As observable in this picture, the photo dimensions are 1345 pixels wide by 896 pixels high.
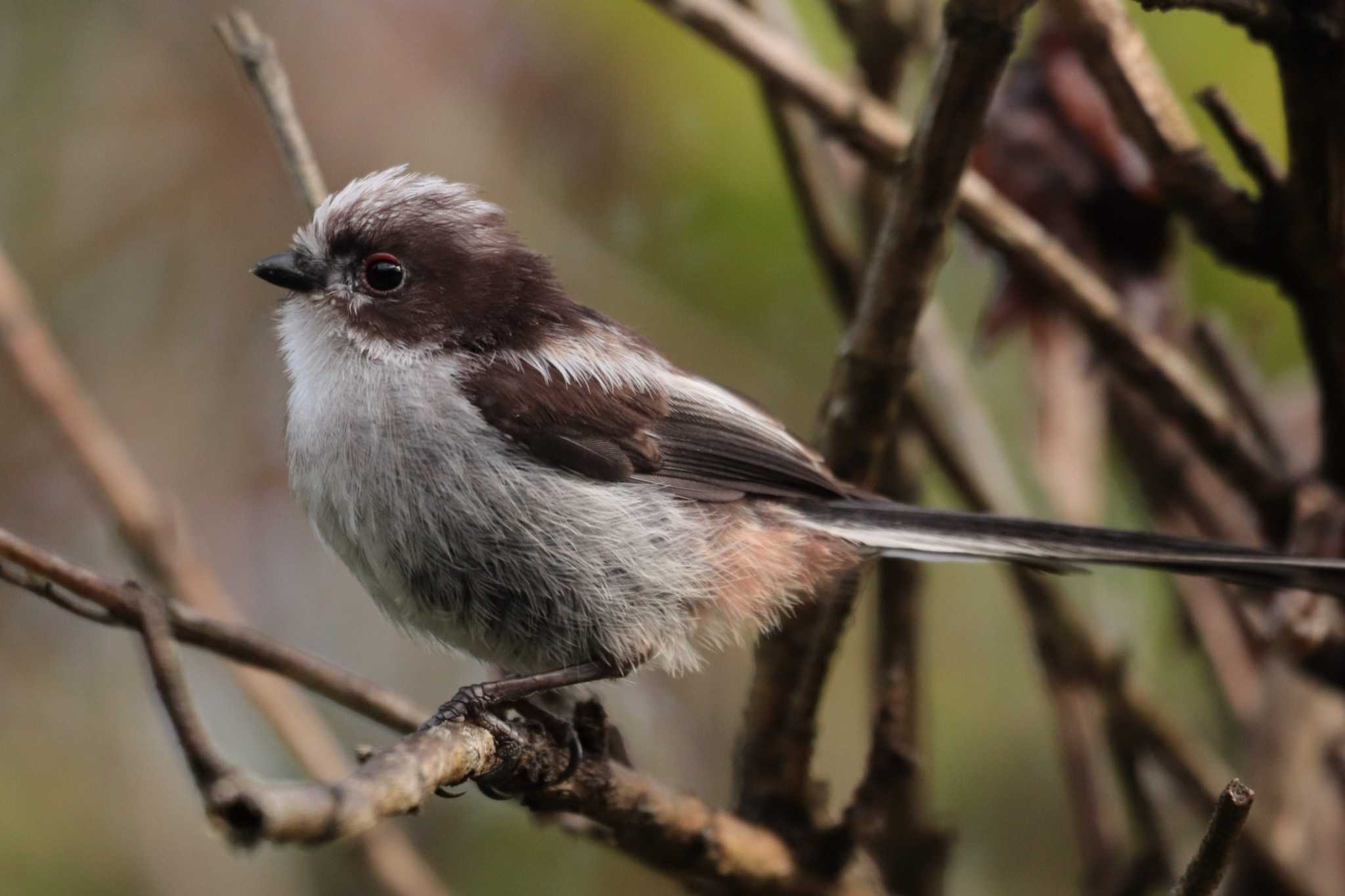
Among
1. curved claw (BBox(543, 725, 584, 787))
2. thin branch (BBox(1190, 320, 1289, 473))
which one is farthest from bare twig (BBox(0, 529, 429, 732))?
thin branch (BBox(1190, 320, 1289, 473))

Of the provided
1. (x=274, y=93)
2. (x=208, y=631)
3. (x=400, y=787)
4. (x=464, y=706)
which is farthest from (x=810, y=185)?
(x=400, y=787)

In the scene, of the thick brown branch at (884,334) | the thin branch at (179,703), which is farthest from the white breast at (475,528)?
the thin branch at (179,703)

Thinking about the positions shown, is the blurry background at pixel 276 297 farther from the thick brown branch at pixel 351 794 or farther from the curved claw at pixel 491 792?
the thick brown branch at pixel 351 794

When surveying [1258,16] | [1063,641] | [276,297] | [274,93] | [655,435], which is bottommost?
[1063,641]

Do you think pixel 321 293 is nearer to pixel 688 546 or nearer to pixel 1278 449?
pixel 688 546

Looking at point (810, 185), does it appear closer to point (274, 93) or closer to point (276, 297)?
point (274, 93)

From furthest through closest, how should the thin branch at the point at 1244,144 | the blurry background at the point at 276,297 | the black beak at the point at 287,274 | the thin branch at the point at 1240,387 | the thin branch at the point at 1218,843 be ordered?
the blurry background at the point at 276,297 < the thin branch at the point at 1240,387 < the black beak at the point at 287,274 < the thin branch at the point at 1244,144 < the thin branch at the point at 1218,843

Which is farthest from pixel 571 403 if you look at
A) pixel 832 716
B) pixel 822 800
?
pixel 832 716
